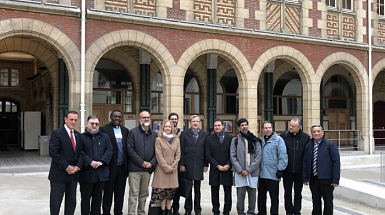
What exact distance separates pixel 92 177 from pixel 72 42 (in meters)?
6.94

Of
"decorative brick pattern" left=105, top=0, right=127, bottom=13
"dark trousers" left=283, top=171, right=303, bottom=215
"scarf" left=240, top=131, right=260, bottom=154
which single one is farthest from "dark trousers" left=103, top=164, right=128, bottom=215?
"decorative brick pattern" left=105, top=0, right=127, bottom=13

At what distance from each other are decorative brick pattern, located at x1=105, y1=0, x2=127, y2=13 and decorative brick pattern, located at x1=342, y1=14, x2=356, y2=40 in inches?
392

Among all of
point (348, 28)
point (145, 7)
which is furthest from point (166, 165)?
point (348, 28)

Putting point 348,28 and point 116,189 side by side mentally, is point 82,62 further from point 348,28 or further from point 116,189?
point 348,28

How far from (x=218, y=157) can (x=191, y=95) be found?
10814 millimetres

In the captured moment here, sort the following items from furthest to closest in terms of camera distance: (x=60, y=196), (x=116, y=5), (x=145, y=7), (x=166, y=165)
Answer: (x=145, y=7)
(x=116, y=5)
(x=166, y=165)
(x=60, y=196)

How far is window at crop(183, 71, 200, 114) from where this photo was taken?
18156 mm

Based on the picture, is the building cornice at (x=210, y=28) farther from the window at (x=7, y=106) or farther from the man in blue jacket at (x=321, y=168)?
the window at (x=7, y=106)

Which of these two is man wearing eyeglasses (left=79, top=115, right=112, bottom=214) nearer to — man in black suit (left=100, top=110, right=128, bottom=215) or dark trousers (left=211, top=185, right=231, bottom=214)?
man in black suit (left=100, top=110, right=128, bottom=215)

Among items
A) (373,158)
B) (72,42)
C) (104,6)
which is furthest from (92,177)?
(373,158)

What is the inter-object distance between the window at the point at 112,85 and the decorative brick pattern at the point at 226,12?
453 centimetres

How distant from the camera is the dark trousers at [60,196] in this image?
6.40 meters

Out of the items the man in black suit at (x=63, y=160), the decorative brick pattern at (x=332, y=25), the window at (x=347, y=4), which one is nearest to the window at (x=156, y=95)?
the decorative brick pattern at (x=332, y=25)

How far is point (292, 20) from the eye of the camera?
16.8 metres
